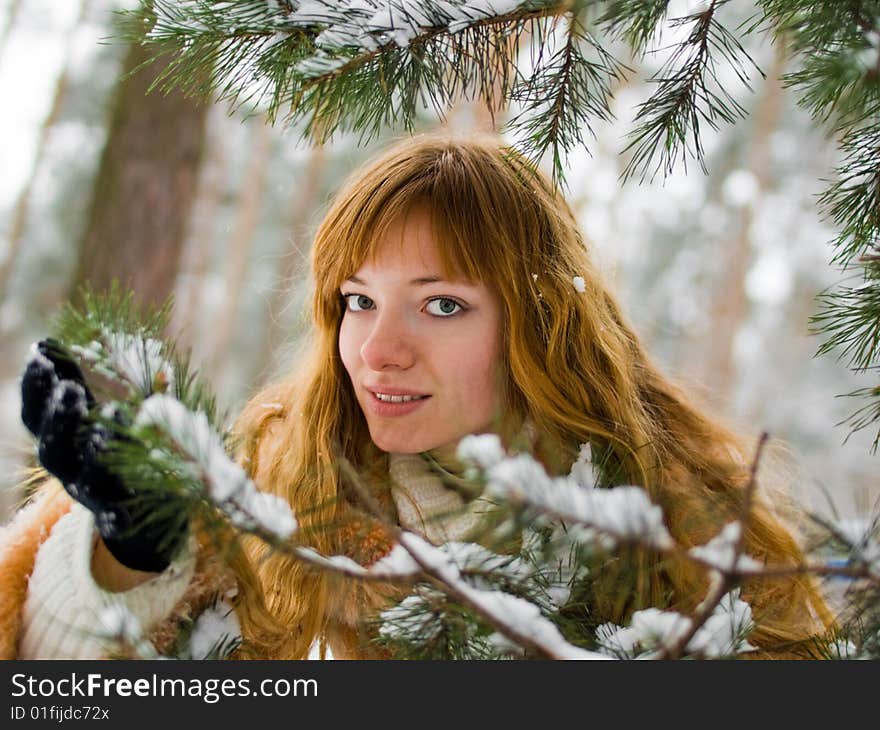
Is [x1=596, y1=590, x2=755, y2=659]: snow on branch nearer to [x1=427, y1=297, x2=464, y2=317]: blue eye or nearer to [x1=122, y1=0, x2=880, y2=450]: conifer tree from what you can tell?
[x1=122, y1=0, x2=880, y2=450]: conifer tree

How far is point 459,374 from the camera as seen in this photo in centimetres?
140

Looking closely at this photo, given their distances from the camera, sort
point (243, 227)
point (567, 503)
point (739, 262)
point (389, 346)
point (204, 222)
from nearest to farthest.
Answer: point (567, 503) → point (389, 346) → point (739, 262) → point (243, 227) → point (204, 222)

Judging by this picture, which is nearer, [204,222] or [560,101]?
[560,101]

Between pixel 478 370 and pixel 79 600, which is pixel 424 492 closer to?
pixel 478 370

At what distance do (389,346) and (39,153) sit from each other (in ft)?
33.0

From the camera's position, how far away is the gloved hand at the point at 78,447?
2.53 feet

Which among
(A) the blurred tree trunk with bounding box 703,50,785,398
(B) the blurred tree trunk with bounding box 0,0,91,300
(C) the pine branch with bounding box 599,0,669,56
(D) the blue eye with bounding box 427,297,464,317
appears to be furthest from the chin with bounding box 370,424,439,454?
(B) the blurred tree trunk with bounding box 0,0,91,300

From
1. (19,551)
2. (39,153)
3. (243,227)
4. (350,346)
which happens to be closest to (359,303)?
(350,346)

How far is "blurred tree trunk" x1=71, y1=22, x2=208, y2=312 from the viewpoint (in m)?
2.96

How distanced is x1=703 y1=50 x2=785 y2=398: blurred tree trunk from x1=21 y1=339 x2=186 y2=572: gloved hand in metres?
7.17

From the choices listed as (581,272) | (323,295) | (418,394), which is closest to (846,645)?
(418,394)

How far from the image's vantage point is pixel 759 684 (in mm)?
750

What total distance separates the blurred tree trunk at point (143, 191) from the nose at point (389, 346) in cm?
197

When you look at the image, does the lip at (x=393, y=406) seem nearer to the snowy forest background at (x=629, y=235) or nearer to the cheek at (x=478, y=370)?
the cheek at (x=478, y=370)
